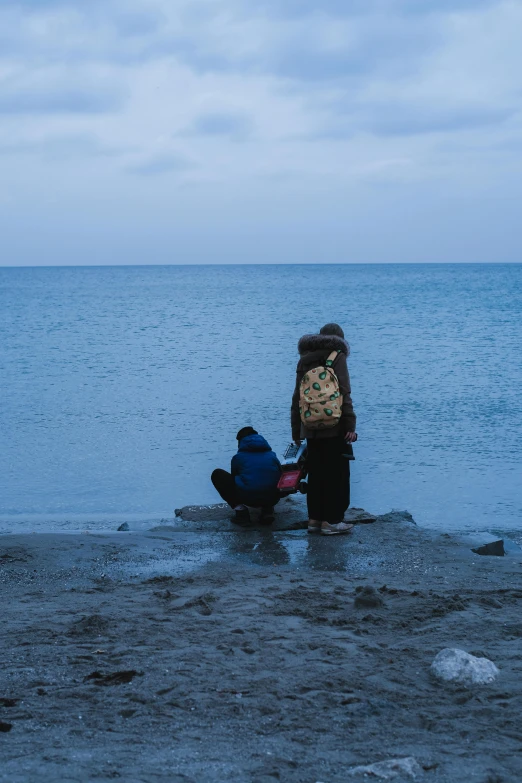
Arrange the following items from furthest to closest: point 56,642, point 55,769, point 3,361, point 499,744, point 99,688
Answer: point 3,361 → point 56,642 → point 99,688 → point 499,744 → point 55,769

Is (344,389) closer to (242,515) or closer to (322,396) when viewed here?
(322,396)

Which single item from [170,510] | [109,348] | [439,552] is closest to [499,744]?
[439,552]

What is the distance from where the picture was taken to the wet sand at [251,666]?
10.2 feet

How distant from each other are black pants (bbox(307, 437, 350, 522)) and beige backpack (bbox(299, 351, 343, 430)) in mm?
273

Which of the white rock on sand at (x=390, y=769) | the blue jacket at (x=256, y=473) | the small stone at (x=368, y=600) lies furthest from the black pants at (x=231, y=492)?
the white rock on sand at (x=390, y=769)

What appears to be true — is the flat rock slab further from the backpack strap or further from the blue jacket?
the backpack strap

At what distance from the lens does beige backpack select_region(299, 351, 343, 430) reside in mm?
6801

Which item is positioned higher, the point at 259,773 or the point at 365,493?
the point at 259,773

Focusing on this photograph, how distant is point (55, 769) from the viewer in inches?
116

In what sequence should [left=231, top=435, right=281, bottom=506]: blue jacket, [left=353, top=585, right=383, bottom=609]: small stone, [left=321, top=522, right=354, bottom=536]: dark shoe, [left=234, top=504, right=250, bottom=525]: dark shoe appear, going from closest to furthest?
[left=353, top=585, right=383, bottom=609]: small stone, [left=321, top=522, right=354, bottom=536]: dark shoe, [left=231, top=435, right=281, bottom=506]: blue jacket, [left=234, top=504, right=250, bottom=525]: dark shoe

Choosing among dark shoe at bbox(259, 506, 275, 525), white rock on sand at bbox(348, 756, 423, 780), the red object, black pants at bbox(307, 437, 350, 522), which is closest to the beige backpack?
black pants at bbox(307, 437, 350, 522)

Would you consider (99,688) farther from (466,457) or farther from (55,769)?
(466,457)

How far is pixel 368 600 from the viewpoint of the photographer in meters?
5.01

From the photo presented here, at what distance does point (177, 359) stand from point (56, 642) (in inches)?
864
